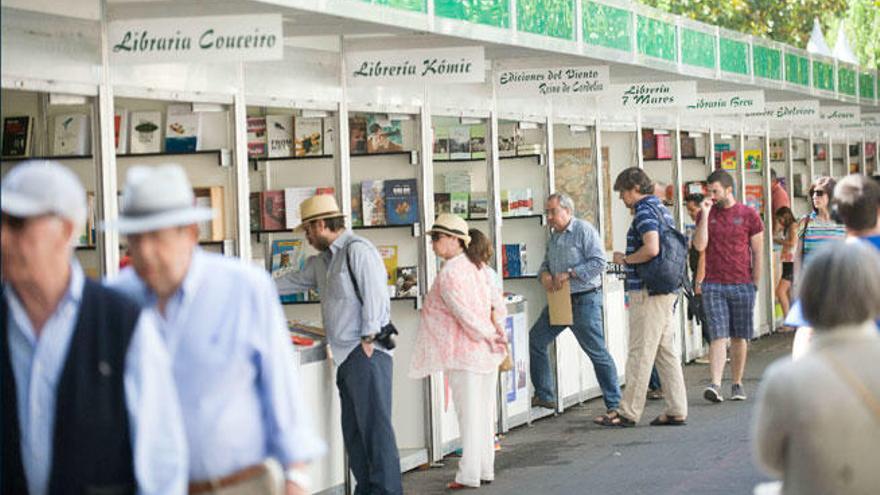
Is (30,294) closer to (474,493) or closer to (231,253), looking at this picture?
(231,253)

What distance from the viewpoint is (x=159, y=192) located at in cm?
531

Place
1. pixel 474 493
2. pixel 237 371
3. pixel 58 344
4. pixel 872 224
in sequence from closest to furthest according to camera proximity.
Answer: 1. pixel 58 344
2. pixel 237 371
3. pixel 872 224
4. pixel 474 493

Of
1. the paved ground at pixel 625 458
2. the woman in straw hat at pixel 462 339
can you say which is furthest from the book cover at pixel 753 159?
the woman in straw hat at pixel 462 339

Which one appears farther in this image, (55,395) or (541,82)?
(541,82)

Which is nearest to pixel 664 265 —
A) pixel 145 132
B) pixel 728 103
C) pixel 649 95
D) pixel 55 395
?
pixel 649 95

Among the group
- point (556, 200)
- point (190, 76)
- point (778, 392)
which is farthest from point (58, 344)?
point (556, 200)

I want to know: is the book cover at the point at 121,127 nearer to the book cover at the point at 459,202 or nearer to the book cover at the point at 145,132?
the book cover at the point at 145,132

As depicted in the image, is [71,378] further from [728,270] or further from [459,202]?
[728,270]

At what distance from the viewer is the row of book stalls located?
31.0 feet

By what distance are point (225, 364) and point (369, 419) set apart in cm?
551

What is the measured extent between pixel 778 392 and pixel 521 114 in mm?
10140

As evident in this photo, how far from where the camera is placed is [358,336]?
422 inches

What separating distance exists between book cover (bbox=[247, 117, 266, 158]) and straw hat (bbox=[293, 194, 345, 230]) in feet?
6.87

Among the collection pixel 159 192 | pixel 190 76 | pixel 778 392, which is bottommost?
pixel 778 392
